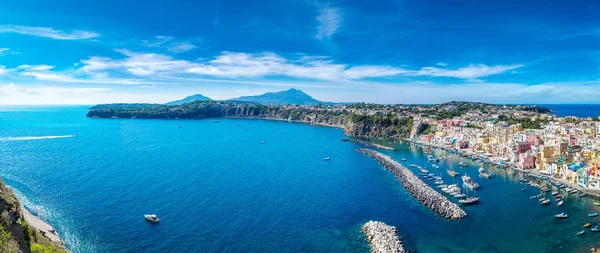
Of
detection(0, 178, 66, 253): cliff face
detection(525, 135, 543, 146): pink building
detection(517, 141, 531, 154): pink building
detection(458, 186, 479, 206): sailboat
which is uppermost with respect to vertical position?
detection(0, 178, 66, 253): cliff face

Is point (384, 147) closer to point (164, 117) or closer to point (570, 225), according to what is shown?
point (570, 225)

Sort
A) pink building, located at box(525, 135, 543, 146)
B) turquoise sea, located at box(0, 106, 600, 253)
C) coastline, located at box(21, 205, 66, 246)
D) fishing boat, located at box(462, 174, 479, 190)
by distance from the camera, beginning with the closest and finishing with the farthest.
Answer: coastline, located at box(21, 205, 66, 246) → turquoise sea, located at box(0, 106, 600, 253) → fishing boat, located at box(462, 174, 479, 190) → pink building, located at box(525, 135, 543, 146)

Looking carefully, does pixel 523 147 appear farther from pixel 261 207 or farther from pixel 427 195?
pixel 261 207

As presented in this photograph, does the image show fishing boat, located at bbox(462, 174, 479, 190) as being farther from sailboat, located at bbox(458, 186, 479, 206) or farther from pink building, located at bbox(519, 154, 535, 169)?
pink building, located at bbox(519, 154, 535, 169)

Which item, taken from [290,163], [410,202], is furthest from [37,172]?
[410,202]

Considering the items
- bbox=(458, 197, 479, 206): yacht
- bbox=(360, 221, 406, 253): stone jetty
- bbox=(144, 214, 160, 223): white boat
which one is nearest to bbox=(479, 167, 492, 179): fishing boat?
bbox=(458, 197, 479, 206): yacht

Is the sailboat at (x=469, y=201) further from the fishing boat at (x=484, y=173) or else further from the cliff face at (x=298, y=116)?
the cliff face at (x=298, y=116)

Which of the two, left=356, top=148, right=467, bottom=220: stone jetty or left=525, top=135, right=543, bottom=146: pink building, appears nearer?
left=356, top=148, right=467, bottom=220: stone jetty
